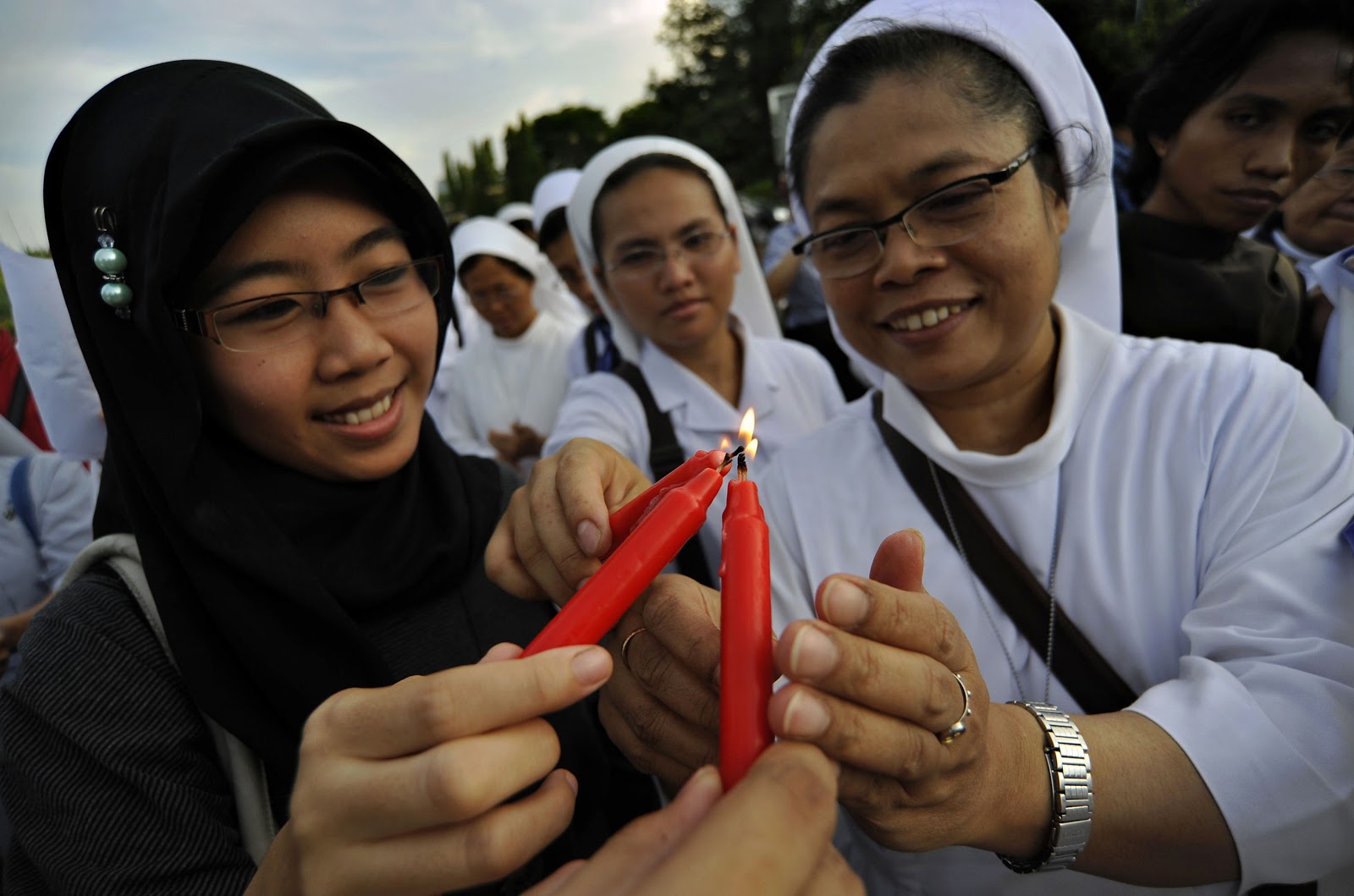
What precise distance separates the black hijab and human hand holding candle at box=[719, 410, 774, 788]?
1128mm

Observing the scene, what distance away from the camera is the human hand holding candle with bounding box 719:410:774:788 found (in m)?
0.85

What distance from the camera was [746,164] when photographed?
33375 mm

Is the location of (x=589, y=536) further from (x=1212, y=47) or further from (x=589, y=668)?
(x=1212, y=47)

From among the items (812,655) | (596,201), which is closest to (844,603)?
(812,655)

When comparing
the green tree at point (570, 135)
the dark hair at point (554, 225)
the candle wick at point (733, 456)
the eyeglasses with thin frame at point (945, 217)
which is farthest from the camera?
the green tree at point (570, 135)

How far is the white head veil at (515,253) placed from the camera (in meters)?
5.72

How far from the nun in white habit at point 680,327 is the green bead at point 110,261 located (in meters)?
1.78

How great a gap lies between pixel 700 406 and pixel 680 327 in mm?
446

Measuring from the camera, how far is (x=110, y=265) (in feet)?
5.00

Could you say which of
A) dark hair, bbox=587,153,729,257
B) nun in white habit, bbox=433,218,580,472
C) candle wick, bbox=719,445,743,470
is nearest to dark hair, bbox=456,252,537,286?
nun in white habit, bbox=433,218,580,472

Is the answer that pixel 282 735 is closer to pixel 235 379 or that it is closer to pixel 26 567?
pixel 235 379

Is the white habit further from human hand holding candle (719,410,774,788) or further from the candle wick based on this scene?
human hand holding candle (719,410,774,788)

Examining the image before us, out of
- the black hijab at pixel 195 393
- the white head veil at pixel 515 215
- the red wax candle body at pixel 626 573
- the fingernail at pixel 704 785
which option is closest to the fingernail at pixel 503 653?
the red wax candle body at pixel 626 573

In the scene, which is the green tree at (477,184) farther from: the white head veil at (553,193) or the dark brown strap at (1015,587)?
→ the dark brown strap at (1015,587)
